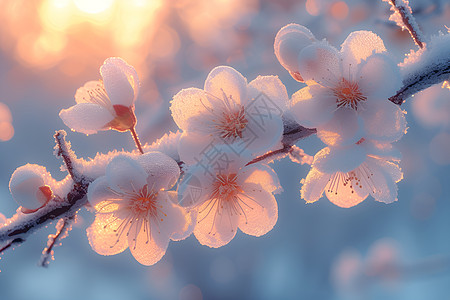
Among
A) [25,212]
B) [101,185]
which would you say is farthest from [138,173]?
[25,212]

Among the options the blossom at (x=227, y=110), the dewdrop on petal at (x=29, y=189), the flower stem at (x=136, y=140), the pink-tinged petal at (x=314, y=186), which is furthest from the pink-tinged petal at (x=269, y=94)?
the dewdrop on petal at (x=29, y=189)

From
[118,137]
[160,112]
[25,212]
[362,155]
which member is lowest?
[25,212]

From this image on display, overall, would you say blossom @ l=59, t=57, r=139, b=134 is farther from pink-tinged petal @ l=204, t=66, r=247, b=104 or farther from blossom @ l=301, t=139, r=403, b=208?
blossom @ l=301, t=139, r=403, b=208

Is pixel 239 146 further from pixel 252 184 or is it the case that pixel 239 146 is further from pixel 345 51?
pixel 345 51

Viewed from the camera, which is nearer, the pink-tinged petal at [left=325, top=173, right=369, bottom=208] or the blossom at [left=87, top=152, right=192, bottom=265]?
the blossom at [left=87, top=152, right=192, bottom=265]

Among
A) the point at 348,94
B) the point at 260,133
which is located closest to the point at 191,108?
the point at 260,133

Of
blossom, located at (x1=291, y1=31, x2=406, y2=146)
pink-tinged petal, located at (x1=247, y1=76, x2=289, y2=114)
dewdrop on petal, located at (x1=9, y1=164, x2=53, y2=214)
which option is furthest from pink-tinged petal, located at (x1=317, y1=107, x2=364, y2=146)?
dewdrop on petal, located at (x1=9, y1=164, x2=53, y2=214)
